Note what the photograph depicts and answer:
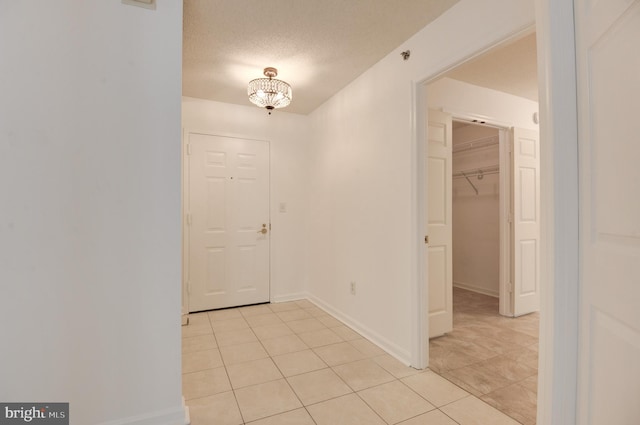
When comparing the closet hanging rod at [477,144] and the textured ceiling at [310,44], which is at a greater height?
the textured ceiling at [310,44]

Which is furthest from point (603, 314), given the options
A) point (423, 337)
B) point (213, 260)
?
point (213, 260)

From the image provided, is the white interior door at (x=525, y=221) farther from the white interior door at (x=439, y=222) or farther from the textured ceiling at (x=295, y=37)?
A: the textured ceiling at (x=295, y=37)

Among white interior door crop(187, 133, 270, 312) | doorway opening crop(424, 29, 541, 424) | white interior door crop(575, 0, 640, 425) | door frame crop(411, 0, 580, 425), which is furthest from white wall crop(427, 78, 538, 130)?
white interior door crop(187, 133, 270, 312)

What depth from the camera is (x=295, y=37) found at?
2230mm

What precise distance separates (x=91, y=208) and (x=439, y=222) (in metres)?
2.63

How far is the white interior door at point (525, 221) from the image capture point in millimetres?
3156

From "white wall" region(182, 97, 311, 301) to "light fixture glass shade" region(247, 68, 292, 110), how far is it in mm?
1018

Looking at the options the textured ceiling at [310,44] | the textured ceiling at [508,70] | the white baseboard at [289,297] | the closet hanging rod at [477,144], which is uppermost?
the textured ceiling at [310,44]

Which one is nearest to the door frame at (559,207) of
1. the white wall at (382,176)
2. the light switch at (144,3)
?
the white wall at (382,176)

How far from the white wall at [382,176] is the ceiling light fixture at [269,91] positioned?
0.74 meters

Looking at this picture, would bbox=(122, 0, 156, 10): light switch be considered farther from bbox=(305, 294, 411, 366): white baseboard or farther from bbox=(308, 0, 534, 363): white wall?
bbox=(305, 294, 411, 366): white baseboard

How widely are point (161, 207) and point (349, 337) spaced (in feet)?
6.51

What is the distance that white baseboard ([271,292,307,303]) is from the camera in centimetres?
378

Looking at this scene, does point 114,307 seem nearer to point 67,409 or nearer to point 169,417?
point 67,409
